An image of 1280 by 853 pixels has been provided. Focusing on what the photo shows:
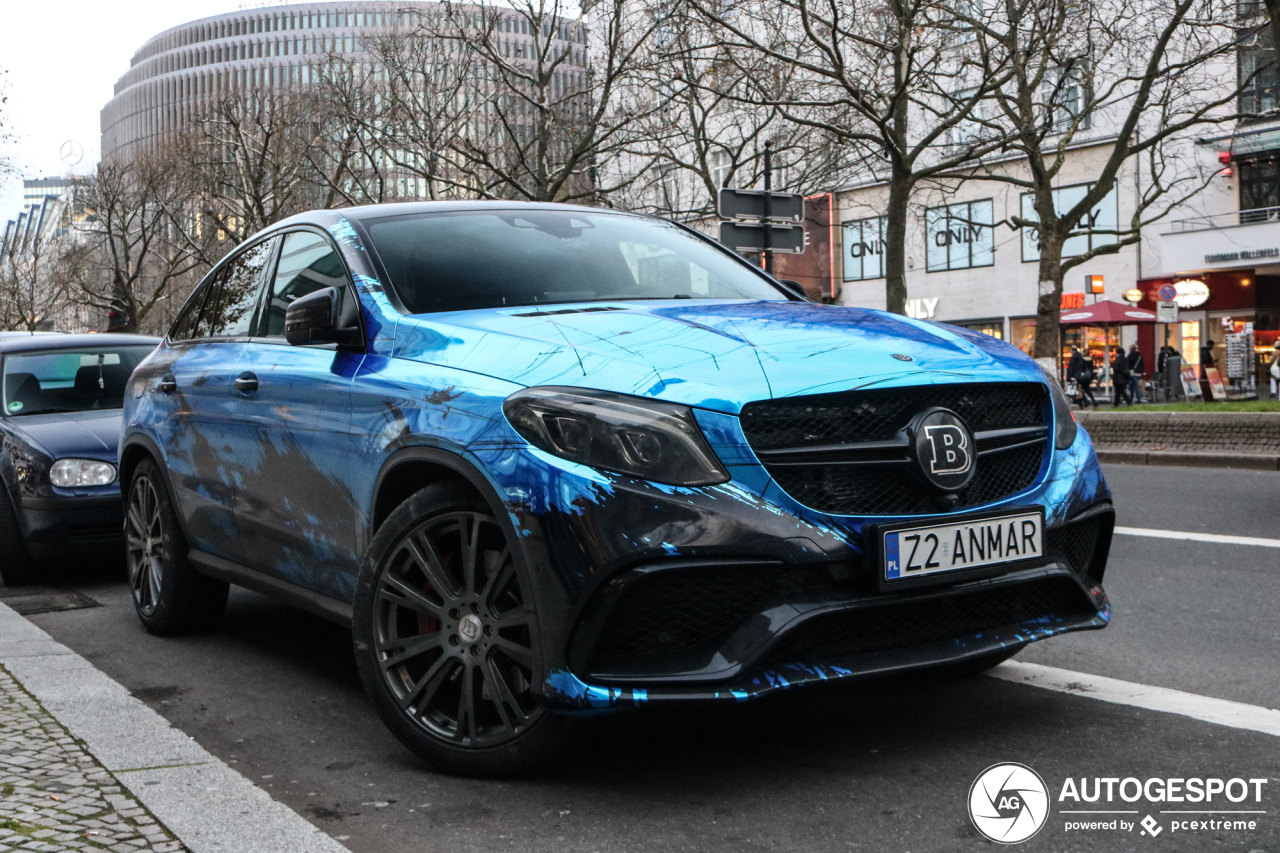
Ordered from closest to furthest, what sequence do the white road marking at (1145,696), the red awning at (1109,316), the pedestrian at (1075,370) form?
the white road marking at (1145,696)
the pedestrian at (1075,370)
the red awning at (1109,316)

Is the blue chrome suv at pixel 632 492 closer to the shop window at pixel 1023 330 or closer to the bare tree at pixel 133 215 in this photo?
the shop window at pixel 1023 330

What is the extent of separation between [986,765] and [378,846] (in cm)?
156

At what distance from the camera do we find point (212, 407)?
16.6 ft

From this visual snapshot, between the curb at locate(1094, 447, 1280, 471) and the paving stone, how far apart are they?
12.7 meters

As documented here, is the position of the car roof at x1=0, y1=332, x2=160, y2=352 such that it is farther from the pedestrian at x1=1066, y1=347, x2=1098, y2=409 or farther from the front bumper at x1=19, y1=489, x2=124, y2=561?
the pedestrian at x1=1066, y1=347, x2=1098, y2=409

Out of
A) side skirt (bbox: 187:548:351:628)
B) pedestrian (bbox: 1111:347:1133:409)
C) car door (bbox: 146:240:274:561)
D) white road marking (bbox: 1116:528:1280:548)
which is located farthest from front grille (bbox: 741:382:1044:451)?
pedestrian (bbox: 1111:347:1133:409)

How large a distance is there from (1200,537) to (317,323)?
19.9 ft

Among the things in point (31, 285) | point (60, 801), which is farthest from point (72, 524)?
point (31, 285)

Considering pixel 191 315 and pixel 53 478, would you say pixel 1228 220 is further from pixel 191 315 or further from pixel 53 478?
pixel 191 315

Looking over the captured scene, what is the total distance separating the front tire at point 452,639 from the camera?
11.0 ft

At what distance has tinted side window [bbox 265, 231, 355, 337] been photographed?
455 cm

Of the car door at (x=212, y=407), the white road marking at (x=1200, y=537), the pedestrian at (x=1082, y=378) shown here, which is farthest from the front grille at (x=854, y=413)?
the pedestrian at (x=1082, y=378)

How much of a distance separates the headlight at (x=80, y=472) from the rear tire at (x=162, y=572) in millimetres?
1446

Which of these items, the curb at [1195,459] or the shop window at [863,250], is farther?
the shop window at [863,250]
